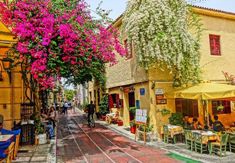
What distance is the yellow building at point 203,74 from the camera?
13242 mm

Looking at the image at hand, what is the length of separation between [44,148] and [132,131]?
546cm

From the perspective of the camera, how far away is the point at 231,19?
16.0 metres

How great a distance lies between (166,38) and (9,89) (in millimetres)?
7859

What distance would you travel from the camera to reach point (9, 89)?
11.9 m

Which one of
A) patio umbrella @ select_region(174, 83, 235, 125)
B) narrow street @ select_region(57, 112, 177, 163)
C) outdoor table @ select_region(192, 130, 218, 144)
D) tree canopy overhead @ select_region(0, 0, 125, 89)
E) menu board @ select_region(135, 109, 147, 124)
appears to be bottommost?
narrow street @ select_region(57, 112, 177, 163)

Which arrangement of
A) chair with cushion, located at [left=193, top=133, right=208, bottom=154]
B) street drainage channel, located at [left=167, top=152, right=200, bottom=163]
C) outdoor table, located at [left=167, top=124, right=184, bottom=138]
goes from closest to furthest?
street drainage channel, located at [left=167, top=152, right=200, bottom=163], chair with cushion, located at [left=193, top=133, right=208, bottom=154], outdoor table, located at [left=167, top=124, right=184, bottom=138]

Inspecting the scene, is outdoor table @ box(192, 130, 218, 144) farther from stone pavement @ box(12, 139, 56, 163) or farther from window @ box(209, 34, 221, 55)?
window @ box(209, 34, 221, 55)

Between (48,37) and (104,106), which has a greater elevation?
(48,37)

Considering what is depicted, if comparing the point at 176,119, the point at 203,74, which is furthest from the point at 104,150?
the point at 203,74

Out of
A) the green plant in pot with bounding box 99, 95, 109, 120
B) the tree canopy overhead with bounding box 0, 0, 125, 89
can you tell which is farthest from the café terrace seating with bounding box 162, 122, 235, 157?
the green plant in pot with bounding box 99, 95, 109, 120

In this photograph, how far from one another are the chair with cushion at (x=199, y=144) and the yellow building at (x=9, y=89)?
8.29m

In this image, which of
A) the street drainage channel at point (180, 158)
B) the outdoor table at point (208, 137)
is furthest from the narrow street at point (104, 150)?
the outdoor table at point (208, 137)

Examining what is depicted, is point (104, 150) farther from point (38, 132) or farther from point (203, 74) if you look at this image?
point (203, 74)

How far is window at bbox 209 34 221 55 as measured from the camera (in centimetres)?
1501
